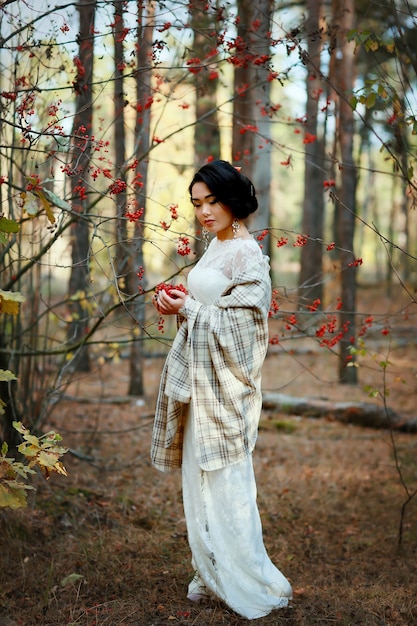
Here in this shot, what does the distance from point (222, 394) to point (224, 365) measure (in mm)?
139

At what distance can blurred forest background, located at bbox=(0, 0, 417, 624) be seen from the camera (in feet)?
10.7

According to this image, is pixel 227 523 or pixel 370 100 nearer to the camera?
pixel 227 523

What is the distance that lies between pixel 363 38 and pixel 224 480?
7.80 feet

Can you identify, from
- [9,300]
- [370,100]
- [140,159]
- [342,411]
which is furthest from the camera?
[342,411]

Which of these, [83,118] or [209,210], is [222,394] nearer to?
[209,210]

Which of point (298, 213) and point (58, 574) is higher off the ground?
point (298, 213)

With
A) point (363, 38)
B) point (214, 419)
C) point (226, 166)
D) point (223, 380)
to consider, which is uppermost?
point (363, 38)

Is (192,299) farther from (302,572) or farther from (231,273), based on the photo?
(302,572)

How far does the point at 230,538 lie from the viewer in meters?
3.13

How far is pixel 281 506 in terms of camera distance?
5.00m

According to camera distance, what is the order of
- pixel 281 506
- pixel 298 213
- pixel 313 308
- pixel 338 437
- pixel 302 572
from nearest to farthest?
pixel 313 308 → pixel 302 572 → pixel 281 506 → pixel 338 437 → pixel 298 213

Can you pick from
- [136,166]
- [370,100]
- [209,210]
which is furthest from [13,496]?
[370,100]

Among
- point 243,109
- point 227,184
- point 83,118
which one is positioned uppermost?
point 243,109

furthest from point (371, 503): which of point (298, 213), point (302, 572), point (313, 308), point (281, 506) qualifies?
point (298, 213)
